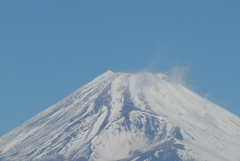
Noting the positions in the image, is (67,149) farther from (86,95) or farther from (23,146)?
(86,95)

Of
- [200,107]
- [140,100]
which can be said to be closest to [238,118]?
[200,107]

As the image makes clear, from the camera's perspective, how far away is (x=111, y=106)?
5128 inches

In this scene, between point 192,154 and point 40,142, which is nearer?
point 192,154

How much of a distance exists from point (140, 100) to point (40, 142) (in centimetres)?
1490

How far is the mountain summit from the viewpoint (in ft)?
387

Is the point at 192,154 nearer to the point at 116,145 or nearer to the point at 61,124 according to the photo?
the point at 116,145

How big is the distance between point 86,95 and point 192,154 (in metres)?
25.9

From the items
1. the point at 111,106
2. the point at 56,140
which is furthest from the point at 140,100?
the point at 56,140

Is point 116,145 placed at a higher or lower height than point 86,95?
lower

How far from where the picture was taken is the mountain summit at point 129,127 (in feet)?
387

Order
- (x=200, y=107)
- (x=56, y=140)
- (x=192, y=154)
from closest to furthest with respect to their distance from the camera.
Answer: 1. (x=192, y=154)
2. (x=56, y=140)
3. (x=200, y=107)

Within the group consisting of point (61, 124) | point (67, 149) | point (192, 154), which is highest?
point (61, 124)

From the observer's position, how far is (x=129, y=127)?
123250 mm

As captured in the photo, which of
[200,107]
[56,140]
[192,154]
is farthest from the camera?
[200,107]
